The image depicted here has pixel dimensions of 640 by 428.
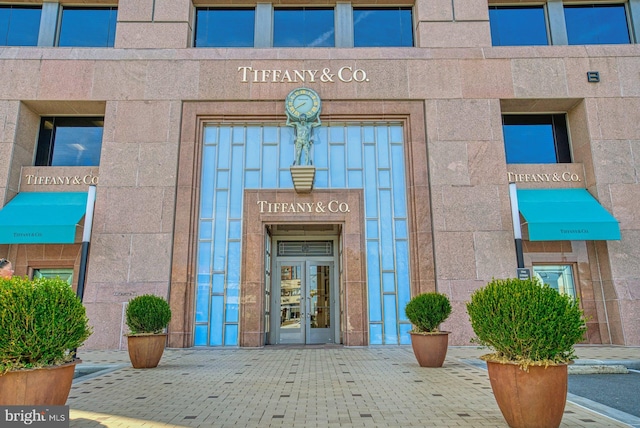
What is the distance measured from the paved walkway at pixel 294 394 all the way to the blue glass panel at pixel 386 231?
3404 mm

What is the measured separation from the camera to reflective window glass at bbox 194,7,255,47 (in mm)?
15398

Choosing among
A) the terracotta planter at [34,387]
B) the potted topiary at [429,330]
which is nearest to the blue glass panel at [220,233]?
the potted topiary at [429,330]

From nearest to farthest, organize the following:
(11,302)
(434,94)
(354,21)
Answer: (11,302), (434,94), (354,21)

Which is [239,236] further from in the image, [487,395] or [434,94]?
[487,395]

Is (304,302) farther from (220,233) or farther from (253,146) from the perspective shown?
(253,146)

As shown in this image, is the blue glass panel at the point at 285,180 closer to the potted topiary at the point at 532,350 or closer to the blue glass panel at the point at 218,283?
the blue glass panel at the point at 218,283

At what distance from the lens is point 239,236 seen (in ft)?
44.0

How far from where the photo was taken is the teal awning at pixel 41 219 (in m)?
12.2

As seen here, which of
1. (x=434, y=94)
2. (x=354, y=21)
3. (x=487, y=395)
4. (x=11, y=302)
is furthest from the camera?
(x=354, y=21)

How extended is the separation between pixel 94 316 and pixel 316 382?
318 inches

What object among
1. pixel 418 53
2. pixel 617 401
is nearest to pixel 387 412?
pixel 617 401

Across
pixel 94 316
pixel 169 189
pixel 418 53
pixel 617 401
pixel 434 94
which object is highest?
pixel 418 53

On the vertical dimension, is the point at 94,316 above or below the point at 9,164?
below

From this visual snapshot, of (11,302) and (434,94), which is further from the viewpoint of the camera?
(434,94)
